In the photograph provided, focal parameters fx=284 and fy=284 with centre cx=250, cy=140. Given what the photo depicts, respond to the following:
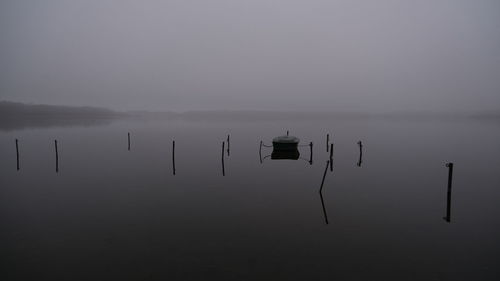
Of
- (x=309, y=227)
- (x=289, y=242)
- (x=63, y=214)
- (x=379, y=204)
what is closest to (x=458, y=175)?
(x=379, y=204)

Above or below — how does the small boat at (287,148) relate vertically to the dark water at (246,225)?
above

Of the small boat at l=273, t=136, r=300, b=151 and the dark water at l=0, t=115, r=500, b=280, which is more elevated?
the small boat at l=273, t=136, r=300, b=151

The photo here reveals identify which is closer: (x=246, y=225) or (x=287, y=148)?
(x=246, y=225)

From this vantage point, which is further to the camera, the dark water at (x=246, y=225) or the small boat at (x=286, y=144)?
the small boat at (x=286, y=144)

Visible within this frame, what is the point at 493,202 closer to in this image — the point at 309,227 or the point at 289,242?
the point at 309,227

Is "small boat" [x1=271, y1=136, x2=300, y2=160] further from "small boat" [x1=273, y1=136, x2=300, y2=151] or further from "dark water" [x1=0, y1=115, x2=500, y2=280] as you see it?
"dark water" [x1=0, y1=115, x2=500, y2=280]

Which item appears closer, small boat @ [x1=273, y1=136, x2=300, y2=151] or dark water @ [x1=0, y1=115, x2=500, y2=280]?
dark water @ [x1=0, y1=115, x2=500, y2=280]

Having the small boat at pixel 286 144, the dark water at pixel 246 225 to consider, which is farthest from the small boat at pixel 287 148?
the dark water at pixel 246 225

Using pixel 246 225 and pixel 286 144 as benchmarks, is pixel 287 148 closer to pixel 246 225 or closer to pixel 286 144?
pixel 286 144

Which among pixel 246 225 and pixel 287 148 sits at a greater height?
pixel 287 148

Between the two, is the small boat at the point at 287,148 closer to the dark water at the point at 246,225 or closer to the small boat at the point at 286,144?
the small boat at the point at 286,144

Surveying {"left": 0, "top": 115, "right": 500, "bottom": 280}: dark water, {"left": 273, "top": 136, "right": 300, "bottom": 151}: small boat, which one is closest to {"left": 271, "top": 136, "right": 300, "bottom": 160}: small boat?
{"left": 273, "top": 136, "right": 300, "bottom": 151}: small boat

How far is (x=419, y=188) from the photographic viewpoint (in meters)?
21.1

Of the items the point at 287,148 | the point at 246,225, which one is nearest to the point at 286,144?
the point at 287,148
